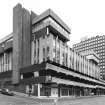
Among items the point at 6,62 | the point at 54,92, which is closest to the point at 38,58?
the point at 54,92

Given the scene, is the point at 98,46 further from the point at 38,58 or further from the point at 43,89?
the point at 43,89

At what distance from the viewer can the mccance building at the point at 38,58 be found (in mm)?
47938

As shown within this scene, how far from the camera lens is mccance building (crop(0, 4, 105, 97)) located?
4794 cm

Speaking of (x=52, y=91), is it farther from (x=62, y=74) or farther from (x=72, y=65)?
(x=72, y=65)

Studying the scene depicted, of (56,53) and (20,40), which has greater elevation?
(20,40)

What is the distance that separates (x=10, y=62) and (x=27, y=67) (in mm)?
10037

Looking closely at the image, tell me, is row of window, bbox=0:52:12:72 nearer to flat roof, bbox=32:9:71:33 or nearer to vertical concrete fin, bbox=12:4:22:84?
vertical concrete fin, bbox=12:4:22:84

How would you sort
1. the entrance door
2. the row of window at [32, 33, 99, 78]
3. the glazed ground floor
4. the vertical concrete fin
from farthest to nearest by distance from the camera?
the vertical concrete fin → the row of window at [32, 33, 99, 78] → the entrance door → the glazed ground floor

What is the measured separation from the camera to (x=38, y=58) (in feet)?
174

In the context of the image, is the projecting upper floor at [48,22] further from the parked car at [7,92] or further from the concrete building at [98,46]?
the concrete building at [98,46]

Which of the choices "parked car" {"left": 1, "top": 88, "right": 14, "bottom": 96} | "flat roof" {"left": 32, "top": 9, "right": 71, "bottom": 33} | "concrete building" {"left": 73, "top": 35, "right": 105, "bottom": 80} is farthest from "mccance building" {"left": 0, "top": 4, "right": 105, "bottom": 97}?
"concrete building" {"left": 73, "top": 35, "right": 105, "bottom": 80}

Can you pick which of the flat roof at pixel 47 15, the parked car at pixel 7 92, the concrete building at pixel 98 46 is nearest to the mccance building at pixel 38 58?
the flat roof at pixel 47 15

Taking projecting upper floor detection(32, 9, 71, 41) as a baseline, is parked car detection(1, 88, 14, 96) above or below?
below

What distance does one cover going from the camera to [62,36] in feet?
205
